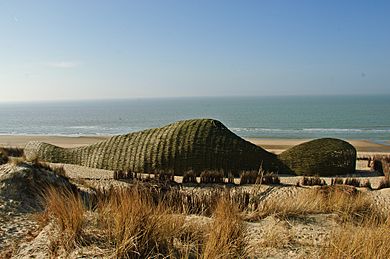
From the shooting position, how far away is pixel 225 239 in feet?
11.5

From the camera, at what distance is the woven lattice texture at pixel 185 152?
13250 millimetres

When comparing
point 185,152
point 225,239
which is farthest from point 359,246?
point 185,152

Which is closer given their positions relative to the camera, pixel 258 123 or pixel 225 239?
pixel 225 239

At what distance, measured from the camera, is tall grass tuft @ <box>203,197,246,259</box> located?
10.9 ft

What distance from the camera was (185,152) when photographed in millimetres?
13289

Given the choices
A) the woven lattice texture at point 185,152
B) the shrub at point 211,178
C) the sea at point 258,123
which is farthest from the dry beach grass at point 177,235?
the sea at point 258,123

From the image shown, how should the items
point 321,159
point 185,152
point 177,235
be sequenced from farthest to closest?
1. point 321,159
2. point 185,152
3. point 177,235

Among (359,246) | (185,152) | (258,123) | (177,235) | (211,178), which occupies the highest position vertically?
(359,246)

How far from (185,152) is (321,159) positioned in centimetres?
505

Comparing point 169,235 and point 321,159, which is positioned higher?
point 169,235

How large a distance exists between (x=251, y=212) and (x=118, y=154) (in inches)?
349

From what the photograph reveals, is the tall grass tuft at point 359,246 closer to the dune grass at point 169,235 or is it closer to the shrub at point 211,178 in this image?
the dune grass at point 169,235

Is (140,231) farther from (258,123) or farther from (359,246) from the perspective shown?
(258,123)

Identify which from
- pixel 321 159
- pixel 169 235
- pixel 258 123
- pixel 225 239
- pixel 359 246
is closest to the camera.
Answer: pixel 359 246
